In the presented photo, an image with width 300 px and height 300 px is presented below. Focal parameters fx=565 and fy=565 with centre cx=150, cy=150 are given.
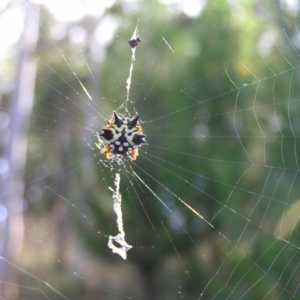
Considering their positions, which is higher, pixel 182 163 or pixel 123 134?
pixel 182 163

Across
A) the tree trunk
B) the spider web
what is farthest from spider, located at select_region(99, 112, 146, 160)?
the tree trunk

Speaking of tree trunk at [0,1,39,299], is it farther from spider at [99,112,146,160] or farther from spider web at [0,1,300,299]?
spider at [99,112,146,160]

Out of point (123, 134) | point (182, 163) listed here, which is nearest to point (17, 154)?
point (182, 163)

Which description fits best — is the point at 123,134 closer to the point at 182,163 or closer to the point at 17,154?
the point at 182,163

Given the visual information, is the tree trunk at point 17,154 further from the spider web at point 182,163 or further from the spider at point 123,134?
the spider at point 123,134

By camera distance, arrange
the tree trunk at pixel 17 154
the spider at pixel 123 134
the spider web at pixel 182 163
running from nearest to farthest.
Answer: the spider at pixel 123 134
the spider web at pixel 182 163
the tree trunk at pixel 17 154

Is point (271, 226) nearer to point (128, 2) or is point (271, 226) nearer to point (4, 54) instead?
point (128, 2)

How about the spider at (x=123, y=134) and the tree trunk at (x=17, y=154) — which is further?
the tree trunk at (x=17, y=154)

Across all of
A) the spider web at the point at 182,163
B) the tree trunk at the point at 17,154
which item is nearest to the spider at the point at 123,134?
the spider web at the point at 182,163
